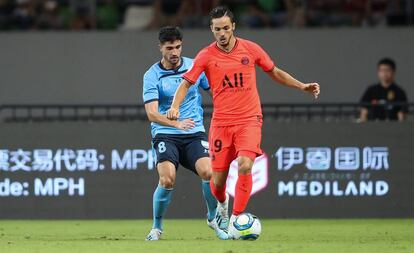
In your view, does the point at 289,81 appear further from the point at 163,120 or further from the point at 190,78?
the point at 163,120

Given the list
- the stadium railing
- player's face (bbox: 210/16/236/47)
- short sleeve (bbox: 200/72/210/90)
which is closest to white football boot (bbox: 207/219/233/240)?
short sleeve (bbox: 200/72/210/90)

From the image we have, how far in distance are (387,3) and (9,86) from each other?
260 inches

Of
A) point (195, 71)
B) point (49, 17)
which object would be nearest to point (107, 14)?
point (49, 17)

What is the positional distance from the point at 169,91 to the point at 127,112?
714cm

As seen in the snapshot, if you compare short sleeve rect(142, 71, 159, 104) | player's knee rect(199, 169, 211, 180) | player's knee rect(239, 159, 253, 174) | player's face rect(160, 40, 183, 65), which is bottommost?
player's knee rect(199, 169, 211, 180)

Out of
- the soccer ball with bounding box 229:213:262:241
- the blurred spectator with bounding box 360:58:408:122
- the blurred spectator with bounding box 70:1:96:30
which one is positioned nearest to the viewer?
the soccer ball with bounding box 229:213:262:241

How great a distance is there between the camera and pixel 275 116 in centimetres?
2070

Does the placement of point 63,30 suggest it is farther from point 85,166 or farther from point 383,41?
point 383,41

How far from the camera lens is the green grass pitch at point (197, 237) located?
Result: 12828 mm

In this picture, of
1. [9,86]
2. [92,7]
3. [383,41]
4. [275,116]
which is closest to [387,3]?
[383,41]

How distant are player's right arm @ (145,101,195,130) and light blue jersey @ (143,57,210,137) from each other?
0.11 meters

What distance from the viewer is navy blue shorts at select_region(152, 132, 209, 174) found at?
578 inches

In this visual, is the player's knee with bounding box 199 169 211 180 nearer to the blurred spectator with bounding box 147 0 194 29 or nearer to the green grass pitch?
the green grass pitch

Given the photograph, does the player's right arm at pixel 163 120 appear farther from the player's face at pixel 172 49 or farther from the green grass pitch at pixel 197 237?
the green grass pitch at pixel 197 237
